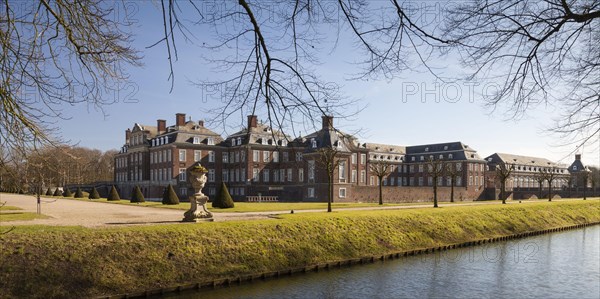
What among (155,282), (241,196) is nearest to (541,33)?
(155,282)

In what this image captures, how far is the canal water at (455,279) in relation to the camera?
13359mm

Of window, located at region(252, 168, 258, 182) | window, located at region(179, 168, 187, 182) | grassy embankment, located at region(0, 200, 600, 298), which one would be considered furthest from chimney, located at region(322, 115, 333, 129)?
window, located at region(252, 168, 258, 182)

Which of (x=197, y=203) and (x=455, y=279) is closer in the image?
(x=455, y=279)

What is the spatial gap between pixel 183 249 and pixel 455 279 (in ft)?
29.4

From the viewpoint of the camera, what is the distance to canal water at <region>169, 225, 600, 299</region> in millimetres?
13359

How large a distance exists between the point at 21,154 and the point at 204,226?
11925mm

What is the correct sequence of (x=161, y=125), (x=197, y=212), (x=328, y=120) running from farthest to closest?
(x=161, y=125), (x=197, y=212), (x=328, y=120)

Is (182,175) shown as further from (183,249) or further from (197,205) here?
(183,249)

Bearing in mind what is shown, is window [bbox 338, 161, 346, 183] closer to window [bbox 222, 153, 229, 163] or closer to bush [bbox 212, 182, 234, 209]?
Answer: window [bbox 222, 153, 229, 163]

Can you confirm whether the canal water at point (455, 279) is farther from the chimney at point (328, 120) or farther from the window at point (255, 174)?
the window at point (255, 174)

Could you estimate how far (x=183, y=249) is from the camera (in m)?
15.1

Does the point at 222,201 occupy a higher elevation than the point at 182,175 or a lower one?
lower

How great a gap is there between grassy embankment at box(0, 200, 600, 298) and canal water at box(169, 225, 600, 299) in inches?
Answer: 45.9

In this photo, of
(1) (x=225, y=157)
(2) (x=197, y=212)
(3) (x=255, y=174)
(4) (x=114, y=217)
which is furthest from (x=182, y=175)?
(2) (x=197, y=212)
